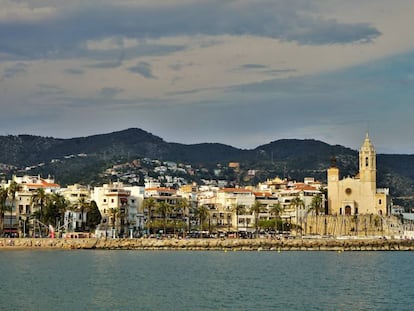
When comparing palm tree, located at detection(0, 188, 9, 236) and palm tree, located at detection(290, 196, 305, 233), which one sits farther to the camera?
palm tree, located at detection(290, 196, 305, 233)

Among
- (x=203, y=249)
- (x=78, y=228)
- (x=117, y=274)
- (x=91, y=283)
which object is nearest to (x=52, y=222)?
(x=78, y=228)

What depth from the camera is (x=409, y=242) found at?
381 ft

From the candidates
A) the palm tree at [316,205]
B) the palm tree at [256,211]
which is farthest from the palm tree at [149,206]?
the palm tree at [316,205]

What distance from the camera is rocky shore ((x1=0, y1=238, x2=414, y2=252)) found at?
112m

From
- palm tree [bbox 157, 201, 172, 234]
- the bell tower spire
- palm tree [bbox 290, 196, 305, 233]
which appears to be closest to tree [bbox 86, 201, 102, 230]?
palm tree [bbox 157, 201, 172, 234]

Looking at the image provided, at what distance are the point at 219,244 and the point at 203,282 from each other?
5115 cm

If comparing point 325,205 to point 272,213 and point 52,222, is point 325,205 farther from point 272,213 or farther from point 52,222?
point 52,222

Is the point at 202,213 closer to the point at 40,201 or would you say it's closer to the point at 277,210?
the point at 277,210

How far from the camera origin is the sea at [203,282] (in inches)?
1973

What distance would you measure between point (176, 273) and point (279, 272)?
844 cm

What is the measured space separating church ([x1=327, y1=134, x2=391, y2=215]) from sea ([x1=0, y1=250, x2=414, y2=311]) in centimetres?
4244

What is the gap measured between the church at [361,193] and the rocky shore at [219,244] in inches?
861

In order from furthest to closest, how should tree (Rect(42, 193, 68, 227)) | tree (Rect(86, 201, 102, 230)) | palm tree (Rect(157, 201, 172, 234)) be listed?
palm tree (Rect(157, 201, 172, 234)), tree (Rect(86, 201, 102, 230)), tree (Rect(42, 193, 68, 227))

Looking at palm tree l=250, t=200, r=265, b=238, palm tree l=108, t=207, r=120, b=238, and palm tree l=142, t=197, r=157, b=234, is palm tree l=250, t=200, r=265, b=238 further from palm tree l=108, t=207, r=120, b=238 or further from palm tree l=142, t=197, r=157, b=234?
palm tree l=108, t=207, r=120, b=238
